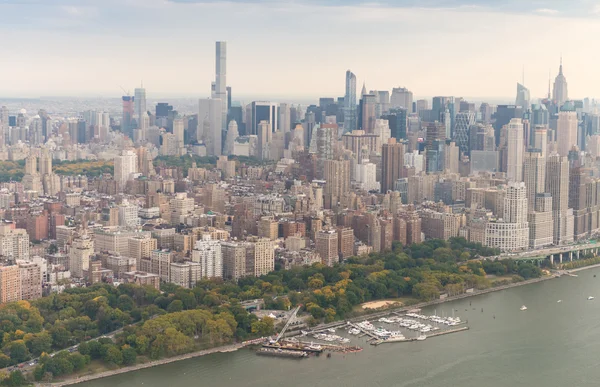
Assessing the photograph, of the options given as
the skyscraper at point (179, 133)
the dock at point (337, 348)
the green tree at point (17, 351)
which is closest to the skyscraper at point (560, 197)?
the dock at point (337, 348)

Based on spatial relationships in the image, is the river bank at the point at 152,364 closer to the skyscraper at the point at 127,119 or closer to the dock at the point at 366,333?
the dock at the point at 366,333

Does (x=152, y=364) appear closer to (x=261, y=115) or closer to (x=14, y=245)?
(x=14, y=245)

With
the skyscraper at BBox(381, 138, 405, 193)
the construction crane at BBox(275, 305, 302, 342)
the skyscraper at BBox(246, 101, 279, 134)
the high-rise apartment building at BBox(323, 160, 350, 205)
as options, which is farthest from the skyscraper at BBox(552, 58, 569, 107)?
the construction crane at BBox(275, 305, 302, 342)

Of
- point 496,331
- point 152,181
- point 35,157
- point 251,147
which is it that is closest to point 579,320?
point 496,331

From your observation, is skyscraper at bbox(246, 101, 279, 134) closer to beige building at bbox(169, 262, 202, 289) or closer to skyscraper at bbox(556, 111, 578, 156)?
skyscraper at bbox(556, 111, 578, 156)

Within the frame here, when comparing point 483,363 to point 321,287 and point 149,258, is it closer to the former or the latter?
point 321,287

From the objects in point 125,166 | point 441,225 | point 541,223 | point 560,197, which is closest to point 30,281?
point 441,225
